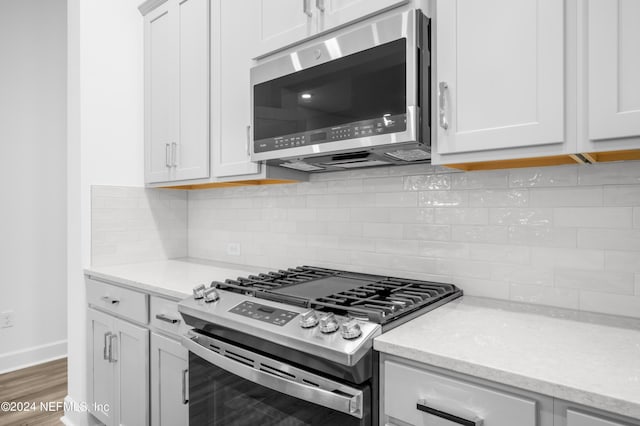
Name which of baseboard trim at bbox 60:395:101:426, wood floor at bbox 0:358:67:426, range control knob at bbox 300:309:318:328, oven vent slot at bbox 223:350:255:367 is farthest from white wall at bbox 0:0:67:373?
range control knob at bbox 300:309:318:328

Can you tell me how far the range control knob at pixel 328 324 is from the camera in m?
1.05

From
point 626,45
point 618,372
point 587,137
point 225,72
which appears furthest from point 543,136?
point 225,72

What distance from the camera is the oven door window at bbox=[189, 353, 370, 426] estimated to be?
1076 mm

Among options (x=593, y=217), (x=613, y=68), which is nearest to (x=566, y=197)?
(x=593, y=217)

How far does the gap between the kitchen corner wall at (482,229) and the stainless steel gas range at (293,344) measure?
17cm

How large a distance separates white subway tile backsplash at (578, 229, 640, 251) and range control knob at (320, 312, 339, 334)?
878 mm

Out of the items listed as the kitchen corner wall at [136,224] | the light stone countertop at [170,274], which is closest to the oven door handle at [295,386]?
the light stone countertop at [170,274]

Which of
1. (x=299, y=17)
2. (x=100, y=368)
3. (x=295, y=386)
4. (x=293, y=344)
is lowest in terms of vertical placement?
(x=100, y=368)

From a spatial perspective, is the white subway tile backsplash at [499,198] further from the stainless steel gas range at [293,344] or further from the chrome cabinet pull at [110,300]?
the chrome cabinet pull at [110,300]

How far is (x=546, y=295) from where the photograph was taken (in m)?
1.35

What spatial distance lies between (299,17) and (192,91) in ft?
2.85

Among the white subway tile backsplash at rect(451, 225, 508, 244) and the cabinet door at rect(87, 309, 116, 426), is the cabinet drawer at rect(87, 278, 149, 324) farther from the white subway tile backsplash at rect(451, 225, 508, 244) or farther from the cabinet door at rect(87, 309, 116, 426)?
the white subway tile backsplash at rect(451, 225, 508, 244)

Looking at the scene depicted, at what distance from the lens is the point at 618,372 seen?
0.80m

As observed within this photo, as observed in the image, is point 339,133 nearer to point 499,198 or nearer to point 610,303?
point 499,198
